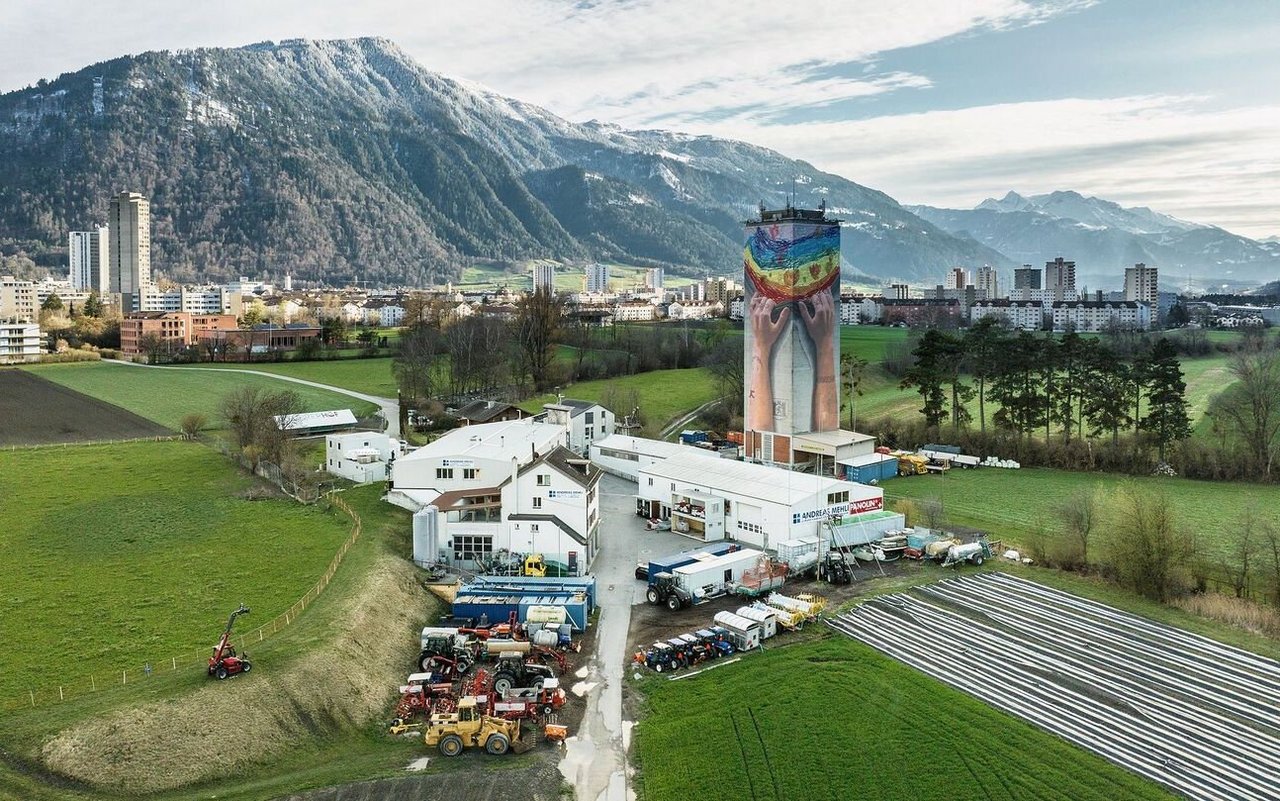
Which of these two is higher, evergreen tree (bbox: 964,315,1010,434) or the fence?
evergreen tree (bbox: 964,315,1010,434)

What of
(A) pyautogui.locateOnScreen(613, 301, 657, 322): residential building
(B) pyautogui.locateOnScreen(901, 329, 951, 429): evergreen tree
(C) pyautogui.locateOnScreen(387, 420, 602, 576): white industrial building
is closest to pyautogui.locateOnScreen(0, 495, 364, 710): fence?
(C) pyautogui.locateOnScreen(387, 420, 602, 576): white industrial building

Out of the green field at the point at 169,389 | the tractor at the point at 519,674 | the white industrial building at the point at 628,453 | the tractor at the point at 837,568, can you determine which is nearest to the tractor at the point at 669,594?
the tractor at the point at 837,568

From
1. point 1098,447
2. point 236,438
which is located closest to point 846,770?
point 1098,447

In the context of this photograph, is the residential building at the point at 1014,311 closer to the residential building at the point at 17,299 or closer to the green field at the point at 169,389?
the green field at the point at 169,389

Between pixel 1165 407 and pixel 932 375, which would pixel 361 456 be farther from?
pixel 1165 407

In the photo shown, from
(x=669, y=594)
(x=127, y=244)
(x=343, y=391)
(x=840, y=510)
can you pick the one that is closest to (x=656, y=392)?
(x=343, y=391)

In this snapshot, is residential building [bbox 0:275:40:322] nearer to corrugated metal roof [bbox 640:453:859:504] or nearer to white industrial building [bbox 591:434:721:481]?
white industrial building [bbox 591:434:721:481]
